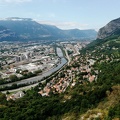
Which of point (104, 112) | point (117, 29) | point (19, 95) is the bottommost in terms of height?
point (19, 95)

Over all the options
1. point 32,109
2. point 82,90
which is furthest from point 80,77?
point 32,109

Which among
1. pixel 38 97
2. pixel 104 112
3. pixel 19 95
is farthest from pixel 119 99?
pixel 19 95

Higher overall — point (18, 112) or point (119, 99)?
point (119, 99)

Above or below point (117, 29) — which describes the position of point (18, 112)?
below

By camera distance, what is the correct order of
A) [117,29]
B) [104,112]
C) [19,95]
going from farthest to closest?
[117,29] → [19,95] → [104,112]

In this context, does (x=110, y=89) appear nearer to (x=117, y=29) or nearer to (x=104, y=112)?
(x=104, y=112)

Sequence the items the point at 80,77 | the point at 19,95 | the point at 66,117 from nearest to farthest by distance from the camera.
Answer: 1. the point at 66,117
2. the point at 19,95
3. the point at 80,77

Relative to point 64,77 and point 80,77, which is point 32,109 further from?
point 64,77

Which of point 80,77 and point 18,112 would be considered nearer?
point 18,112

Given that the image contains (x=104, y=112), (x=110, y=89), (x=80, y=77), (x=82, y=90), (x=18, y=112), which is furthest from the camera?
(x=80, y=77)
